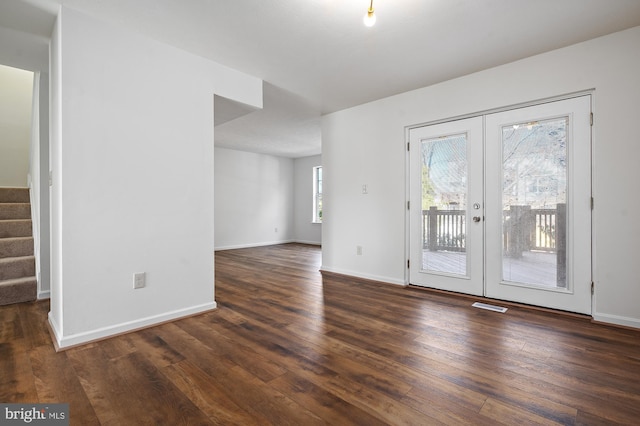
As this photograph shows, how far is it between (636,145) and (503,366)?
209 centimetres

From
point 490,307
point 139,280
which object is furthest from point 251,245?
point 490,307

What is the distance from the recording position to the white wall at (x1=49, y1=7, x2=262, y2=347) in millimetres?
2230

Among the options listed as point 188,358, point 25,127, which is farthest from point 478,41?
point 25,127

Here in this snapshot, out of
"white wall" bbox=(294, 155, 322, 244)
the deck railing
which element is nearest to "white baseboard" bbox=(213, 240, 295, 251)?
"white wall" bbox=(294, 155, 322, 244)

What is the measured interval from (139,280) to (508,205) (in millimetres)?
3458

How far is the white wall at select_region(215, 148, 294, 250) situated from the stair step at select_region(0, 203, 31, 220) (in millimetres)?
3546

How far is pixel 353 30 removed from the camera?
249 cm

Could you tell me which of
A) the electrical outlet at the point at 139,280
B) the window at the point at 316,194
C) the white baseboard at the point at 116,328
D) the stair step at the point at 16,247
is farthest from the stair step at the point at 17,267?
the window at the point at 316,194

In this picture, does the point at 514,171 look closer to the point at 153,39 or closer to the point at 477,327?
the point at 477,327

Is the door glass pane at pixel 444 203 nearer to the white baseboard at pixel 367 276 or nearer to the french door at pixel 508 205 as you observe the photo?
the french door at pixel 508 205

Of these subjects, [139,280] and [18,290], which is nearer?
[139,280]

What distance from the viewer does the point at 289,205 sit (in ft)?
29.7

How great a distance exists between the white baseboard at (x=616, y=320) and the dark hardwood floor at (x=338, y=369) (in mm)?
97

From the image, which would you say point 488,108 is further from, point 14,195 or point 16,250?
point 14,195
